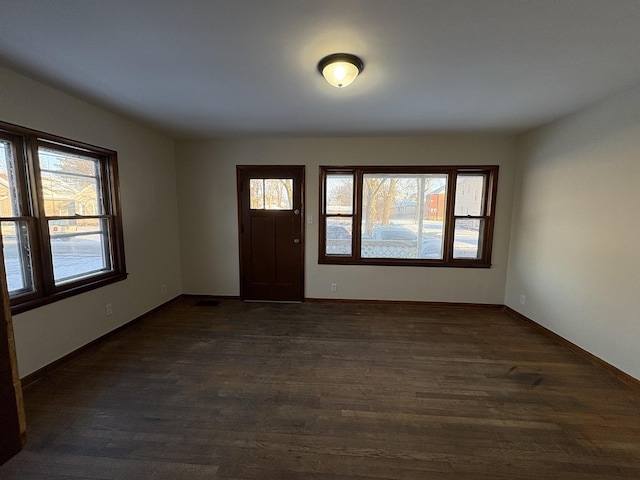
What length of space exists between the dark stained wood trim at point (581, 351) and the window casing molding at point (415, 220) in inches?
33.0

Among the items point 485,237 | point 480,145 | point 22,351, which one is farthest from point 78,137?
point 485,237

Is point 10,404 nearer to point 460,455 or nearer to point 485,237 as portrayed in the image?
point 460,455

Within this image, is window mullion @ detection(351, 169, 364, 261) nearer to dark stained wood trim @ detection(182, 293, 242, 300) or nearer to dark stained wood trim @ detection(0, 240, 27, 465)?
dark stained wood trim @ detection(182, 293, 242, 300)

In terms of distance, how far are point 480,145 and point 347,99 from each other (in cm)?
229

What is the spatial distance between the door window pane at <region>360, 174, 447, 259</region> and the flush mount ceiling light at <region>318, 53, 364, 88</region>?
2038 millimetres

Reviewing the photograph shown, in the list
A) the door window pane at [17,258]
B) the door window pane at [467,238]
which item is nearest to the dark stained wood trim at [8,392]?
the door window pane at [17,258]

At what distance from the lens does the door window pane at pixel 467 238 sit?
3.80 metres

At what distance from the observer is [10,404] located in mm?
1155

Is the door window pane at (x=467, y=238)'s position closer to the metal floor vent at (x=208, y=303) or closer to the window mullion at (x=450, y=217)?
the window mullion at (x=450, y=217)

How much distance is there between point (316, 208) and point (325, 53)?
89.1 inches

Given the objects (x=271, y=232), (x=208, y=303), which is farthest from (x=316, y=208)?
(x=208, y=303)

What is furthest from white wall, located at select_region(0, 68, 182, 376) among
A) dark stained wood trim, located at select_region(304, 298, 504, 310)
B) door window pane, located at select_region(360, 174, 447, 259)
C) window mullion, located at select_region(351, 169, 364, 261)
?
door window pane, located at select_region(360, 174, 447, 259)

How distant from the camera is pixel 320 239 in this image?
3.90 metres

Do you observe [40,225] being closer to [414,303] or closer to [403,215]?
[403,215]
